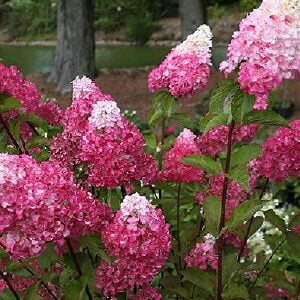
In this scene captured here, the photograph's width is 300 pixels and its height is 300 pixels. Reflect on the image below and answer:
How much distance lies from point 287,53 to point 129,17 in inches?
824

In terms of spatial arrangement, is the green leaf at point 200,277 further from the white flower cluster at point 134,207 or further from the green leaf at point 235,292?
the white flower cluster at point 134,207

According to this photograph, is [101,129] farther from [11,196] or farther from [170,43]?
[170,43]

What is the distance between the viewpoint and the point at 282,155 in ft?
6.47

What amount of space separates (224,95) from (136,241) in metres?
0.40

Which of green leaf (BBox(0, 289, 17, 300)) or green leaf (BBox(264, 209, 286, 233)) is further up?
green leaf (BBox(264, 209, 286, 233))

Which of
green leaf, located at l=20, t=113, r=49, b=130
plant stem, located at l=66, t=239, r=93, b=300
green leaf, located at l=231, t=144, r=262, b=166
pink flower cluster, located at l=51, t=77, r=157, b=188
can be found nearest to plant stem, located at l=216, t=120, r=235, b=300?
green leaf, located at l=231, t=144, r=262, b=166

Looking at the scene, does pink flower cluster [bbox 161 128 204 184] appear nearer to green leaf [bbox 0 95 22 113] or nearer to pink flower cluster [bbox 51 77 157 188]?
pink flower cluster [bbox 51 77 157 188]

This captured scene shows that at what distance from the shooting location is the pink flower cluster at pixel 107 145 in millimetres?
1721

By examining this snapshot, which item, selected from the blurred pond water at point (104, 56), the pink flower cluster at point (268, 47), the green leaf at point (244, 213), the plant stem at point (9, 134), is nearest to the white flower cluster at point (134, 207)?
the green leaf at point (244, 213)

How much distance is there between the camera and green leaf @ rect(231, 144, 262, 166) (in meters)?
1.82

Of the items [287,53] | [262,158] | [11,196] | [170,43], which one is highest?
[287,53]

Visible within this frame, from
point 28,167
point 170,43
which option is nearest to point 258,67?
point 28,167

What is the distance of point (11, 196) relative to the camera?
4.68 ft

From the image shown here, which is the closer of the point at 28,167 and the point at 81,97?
the point at 28,167
